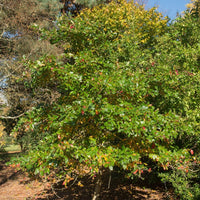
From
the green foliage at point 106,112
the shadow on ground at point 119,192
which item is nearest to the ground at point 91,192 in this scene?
the shadow on ground at point 119,192

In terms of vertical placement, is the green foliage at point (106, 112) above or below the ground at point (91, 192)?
above

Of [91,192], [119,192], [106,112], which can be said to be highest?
[106,112]

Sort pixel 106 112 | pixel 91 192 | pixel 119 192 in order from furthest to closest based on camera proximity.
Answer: pixel 91 192 → pixel 119 192 → pixel 106 112

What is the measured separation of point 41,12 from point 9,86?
18.1 ft

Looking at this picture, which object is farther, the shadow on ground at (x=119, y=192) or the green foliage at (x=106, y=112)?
the shadow on ground at (x=119, y=192)

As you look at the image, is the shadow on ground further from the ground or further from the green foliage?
the green foliage

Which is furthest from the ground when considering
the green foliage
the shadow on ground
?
the green foliage

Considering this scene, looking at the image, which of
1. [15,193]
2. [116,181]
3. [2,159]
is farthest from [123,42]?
[2,159]

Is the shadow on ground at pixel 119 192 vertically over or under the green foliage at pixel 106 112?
under

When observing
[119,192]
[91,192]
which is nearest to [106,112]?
[119,192]

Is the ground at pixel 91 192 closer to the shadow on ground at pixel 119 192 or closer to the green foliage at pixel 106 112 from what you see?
the shadow on ground at pixel 119 192

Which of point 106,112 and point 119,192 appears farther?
point 119,192

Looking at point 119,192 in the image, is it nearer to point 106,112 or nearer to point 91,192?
point 91,192

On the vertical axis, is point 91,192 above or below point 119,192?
below
